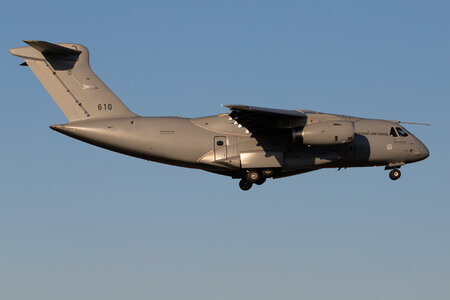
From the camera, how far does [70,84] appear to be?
31.9m

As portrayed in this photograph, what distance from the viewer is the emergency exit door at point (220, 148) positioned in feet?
102

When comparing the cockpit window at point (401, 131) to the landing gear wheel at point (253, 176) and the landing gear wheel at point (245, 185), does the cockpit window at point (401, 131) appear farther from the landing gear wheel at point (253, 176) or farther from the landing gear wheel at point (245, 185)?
the landing gear wheel at point (245, 185)

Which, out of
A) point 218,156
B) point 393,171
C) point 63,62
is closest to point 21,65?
point 63,62

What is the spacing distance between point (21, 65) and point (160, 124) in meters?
5.16

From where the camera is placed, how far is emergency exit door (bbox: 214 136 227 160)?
3102 centimetres

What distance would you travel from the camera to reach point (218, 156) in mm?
31016

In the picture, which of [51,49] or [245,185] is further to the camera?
[245,185]

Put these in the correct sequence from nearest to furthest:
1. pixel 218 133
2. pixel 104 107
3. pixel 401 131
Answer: pixel 218 133 < pixel 104 107 < pixel 401 131

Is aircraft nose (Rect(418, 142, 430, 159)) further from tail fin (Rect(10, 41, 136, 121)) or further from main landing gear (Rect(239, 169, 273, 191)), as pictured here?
tail fin (Rect(10, 41, 136, 121))

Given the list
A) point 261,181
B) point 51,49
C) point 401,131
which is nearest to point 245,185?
point 261,181

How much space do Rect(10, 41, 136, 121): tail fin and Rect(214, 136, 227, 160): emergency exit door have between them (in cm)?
297

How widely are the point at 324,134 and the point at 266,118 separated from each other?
1.90 m

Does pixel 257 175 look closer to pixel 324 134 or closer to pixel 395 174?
pixel 324 134

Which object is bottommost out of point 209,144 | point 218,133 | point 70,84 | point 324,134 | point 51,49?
point 209,144
